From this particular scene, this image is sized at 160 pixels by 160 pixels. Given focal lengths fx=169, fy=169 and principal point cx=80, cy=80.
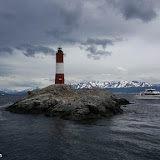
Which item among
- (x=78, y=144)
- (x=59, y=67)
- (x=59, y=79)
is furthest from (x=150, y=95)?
(x=78, y=144)

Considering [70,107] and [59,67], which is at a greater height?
[59,67]

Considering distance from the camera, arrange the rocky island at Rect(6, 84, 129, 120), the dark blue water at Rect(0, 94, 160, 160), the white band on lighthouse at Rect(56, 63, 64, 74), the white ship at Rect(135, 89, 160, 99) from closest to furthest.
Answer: the dark blue water at Rect(0, 94, 160, 160)
the rocky island at Rect(6, 84, 129, 120)
the white band on lighthouse at Rect(56, 63, 64, 74)
the white ship at Rect(135, 89, 160, 99)

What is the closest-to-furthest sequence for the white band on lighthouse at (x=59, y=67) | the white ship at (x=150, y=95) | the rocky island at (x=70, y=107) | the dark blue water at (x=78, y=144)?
the dark blue water at (x=78, y=144) < the rocky island at (x=70, y=107) < the white band on lighthouse at (x=59, y=67) < the white ship at (x=150, y=95)

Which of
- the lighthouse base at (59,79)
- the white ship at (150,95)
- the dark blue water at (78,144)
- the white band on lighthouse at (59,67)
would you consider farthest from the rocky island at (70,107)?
the white ship at (150,95)

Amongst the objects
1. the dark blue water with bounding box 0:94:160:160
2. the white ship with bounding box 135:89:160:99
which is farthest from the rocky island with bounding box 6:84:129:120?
the white ship with bounding box 135:89:160:99

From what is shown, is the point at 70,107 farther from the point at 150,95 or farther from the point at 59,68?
the point at 150,95

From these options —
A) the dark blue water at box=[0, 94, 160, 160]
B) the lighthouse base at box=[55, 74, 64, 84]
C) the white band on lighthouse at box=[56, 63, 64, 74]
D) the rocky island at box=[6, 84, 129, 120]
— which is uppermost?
the white band on lighthouse at box=[56, 63, 64, 74]

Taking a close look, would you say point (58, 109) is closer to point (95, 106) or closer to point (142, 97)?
point (95, 106)

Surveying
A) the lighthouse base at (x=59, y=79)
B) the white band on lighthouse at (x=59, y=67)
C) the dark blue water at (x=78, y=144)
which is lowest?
the dark blue water at (x=78, y=144)

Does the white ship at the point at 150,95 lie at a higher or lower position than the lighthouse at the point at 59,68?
lower

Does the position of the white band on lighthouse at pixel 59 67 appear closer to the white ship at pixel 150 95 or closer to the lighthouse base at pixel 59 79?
the lighthouse base at pixel 59 79

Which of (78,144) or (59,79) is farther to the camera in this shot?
(59,79)

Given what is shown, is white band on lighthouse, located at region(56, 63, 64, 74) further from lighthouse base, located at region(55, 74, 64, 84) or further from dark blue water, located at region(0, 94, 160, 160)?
dark blue water, located at region(0, 94, 160, 160)

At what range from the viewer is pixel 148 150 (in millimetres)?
13602
